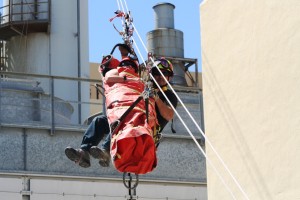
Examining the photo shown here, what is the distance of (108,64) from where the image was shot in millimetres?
11680

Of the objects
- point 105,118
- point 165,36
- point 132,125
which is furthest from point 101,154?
point 165,36

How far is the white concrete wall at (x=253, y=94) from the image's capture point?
10039 millimetres

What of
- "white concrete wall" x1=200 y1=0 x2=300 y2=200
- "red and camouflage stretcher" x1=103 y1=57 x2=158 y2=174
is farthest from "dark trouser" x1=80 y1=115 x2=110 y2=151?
"white concrete wall" x1=200 y1=0 x2=300 y2=200

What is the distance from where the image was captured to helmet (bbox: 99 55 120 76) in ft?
38.3

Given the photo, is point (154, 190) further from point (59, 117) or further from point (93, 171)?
point (59, 117)

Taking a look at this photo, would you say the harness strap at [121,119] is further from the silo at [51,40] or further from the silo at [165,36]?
the silo at [165,36]

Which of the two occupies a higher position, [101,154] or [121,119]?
[121,119]

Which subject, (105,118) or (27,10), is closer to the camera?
(105,118)

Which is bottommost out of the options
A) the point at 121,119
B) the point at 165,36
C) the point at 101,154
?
the point at 101,154

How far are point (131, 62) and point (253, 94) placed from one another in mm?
1676

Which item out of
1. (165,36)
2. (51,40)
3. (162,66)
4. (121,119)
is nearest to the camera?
(121,119)

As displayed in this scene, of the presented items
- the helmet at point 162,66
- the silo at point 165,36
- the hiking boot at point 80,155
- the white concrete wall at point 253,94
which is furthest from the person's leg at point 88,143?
the silo at point 165,36

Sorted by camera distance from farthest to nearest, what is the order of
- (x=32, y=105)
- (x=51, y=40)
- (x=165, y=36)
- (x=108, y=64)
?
(x=165, y=36)
(x=51, y=40)
(x=32, y=105)
(x=108, y=64)

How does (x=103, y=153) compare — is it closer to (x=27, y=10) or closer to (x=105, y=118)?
(x=105, y=118)
